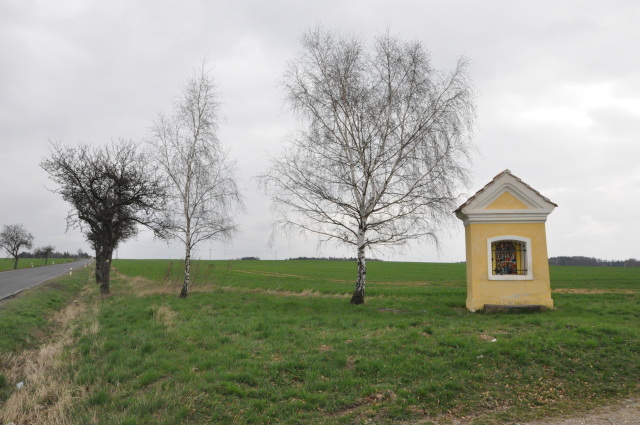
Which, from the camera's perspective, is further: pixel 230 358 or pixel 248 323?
pixel 248 323

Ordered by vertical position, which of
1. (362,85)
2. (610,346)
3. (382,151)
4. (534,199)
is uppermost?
(362,85)

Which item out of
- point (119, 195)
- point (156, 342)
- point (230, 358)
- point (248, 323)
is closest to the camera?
point (230, 358)

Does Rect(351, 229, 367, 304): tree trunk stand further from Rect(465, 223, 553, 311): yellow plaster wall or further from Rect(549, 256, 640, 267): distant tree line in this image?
Rect(549, 256, 640, 267): distant tree line

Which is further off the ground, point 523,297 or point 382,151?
point 382,151

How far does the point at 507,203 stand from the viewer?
14.7 metres

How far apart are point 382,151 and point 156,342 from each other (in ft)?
34.8

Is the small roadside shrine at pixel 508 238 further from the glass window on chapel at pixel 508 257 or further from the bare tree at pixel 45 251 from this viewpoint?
the bare tree at pixel 45 251

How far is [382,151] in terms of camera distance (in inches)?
642

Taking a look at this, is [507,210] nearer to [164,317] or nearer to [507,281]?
[507,281]

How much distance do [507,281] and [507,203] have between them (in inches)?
108

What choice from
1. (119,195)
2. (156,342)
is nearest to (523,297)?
(156,342)

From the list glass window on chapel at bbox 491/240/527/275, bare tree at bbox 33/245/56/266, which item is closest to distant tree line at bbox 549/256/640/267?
glass window on chapel at bbox 491/240/527/275

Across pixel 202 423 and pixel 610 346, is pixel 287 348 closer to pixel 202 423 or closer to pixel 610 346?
pixel 202 423

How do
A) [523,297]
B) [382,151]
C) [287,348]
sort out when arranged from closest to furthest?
[287,348] < [523,297] < [382,151]
